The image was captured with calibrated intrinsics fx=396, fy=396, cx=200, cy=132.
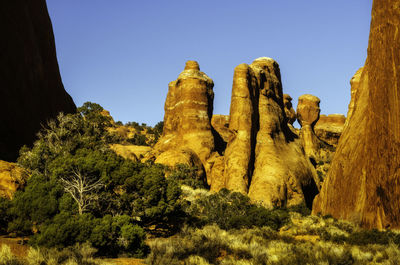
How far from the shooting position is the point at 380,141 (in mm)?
21234

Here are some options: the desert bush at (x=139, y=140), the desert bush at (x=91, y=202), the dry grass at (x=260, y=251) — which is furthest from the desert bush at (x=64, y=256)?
the desert bush at (x=139, y=140)

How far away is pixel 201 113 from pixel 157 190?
33015 mm

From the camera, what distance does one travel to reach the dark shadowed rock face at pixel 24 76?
35750 mm

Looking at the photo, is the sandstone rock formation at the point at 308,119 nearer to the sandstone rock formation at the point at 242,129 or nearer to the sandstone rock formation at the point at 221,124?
the sandstone rock formation at the point at 221,124

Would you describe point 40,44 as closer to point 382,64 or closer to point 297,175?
point 297,175

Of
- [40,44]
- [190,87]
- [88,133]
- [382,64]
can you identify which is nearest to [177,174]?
[88,133]

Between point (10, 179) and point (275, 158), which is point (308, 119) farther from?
point (10, 179)

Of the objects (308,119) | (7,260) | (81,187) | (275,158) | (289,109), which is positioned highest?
(289,109)

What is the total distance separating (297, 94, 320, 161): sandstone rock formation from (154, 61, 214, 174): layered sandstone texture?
64.6ft

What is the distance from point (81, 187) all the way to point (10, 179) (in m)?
5.33

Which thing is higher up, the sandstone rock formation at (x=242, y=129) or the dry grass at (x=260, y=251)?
the sandstone rock formation at (x=242, y=129)

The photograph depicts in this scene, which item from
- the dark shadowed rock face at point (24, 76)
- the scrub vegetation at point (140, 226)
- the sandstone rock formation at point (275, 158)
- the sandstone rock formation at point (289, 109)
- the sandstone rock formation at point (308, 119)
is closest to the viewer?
the scrub vegetation at point (140, 226)

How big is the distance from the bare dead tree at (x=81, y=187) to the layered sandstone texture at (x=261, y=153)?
18961mm

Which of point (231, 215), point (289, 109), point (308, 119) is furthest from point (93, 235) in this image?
point (289, 109)
